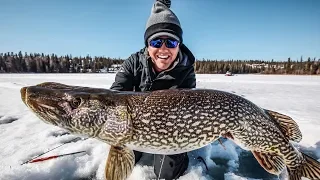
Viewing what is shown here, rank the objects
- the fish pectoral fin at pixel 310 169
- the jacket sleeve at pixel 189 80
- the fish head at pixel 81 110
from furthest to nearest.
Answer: the jacket sleeve at pixel 189 80 → the fish pectoral fin at pixel 310 169 → the fish head at pixel 81 110

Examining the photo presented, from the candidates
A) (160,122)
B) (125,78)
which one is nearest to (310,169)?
(160,122)

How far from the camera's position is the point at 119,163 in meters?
1.71

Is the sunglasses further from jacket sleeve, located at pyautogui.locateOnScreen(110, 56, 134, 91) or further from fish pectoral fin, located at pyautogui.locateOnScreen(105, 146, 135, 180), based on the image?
fish pectoral fin, located at pyautogui.locateOnScreen(105, 146, 135, 180)

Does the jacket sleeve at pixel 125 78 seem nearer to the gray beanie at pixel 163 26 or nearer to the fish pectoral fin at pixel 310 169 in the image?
Result: the gray beanie at pixel 163 26

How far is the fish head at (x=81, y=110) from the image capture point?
1662 millimetres

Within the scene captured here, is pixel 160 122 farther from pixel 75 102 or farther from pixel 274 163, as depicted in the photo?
pixel 274 163

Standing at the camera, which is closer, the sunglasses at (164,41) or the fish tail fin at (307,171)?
the fish tail fin at (307,171)

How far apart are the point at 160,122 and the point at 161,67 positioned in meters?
1.04

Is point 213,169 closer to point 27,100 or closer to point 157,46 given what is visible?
point 157,46

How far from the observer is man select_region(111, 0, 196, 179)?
2484 millimetres

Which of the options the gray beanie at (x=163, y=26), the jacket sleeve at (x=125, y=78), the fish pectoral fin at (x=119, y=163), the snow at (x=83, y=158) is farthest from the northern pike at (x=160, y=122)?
the gray beanie at (x=163, y=26)

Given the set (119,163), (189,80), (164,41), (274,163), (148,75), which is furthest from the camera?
(189,80)

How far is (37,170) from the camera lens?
222 centimetres

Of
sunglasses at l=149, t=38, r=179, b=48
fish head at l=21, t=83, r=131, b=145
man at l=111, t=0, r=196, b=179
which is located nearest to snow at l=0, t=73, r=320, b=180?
man at l=111, t=0, r=196, b=179
